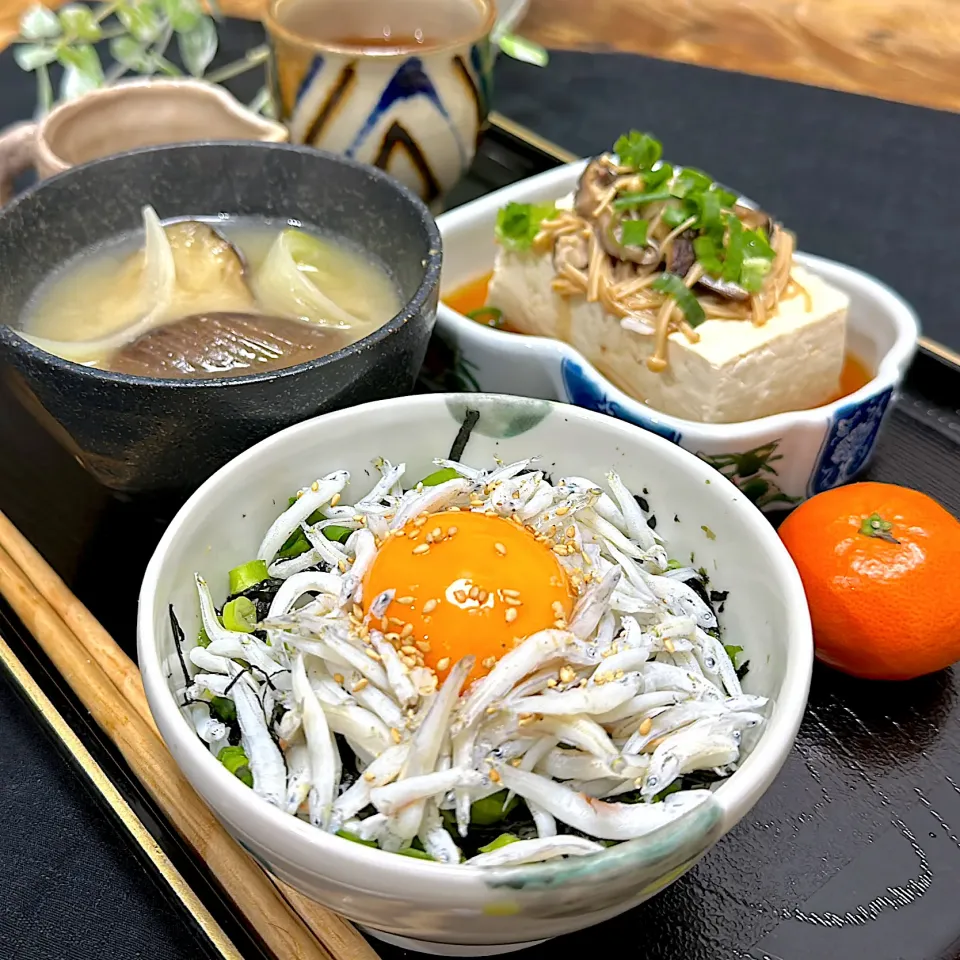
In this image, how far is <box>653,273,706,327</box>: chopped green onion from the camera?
5.14 ft

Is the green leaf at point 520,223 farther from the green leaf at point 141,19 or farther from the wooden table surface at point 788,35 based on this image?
the wooden table surface at point 788,35

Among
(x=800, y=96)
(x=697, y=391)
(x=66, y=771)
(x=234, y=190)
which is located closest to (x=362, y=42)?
(x=234, y=190)

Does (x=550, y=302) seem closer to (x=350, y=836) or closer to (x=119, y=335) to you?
(x=119, y=335)

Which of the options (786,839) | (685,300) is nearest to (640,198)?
(685,300)

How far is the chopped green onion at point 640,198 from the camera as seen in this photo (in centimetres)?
164

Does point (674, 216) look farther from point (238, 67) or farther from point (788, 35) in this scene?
point (788, 35)

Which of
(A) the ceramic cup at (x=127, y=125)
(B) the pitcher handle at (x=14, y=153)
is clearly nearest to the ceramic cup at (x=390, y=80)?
(A) the ceramic cup at (x=127, y=125)

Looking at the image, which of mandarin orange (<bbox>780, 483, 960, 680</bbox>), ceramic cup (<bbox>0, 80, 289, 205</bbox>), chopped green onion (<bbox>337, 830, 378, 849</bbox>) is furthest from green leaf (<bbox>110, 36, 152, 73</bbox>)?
chopped green onion (<bbox>337, 830, 378, 849</bbox>)

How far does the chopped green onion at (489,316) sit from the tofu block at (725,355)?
0.14m

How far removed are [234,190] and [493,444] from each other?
728mm

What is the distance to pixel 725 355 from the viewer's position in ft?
4.95

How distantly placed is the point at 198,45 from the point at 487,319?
4.16 ft

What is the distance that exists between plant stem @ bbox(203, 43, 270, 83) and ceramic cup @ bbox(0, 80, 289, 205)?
0.61 metres

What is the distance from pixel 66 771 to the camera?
1321mm
